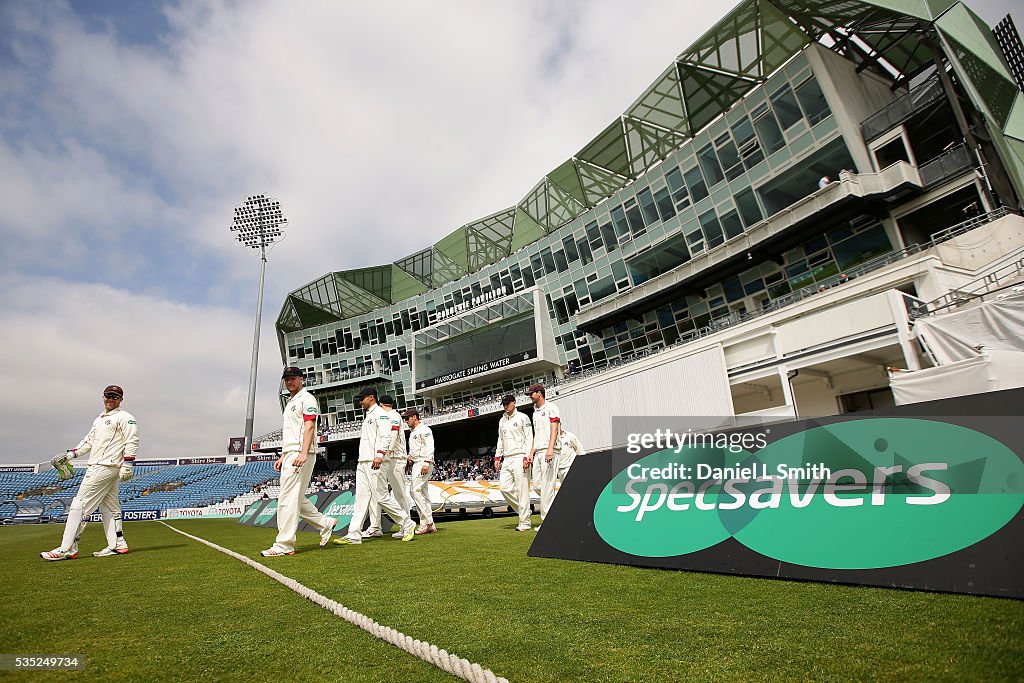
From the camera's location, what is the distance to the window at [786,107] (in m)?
23.1

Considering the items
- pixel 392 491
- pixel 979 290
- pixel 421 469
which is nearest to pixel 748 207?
pixel 979 290

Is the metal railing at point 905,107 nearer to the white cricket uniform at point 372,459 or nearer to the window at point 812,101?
the window at point 812,101

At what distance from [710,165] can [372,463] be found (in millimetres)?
25603

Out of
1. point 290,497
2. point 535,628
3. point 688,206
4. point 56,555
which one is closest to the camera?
point 535,628

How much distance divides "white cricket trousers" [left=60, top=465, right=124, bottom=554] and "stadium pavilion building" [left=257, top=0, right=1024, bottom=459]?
1955 cm

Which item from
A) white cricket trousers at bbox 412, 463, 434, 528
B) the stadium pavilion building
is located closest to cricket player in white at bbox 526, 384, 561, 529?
white cricket trousers at bbox 412, 463, 434, 528

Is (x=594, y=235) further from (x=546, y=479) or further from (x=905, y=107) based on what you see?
(x=546, y=479)

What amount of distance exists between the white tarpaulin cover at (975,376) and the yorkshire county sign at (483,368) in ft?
89.2

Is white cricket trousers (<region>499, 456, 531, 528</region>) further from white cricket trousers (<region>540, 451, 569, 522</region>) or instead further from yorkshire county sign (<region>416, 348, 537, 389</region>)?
yorkshire county sign (<region>416, 348, 537, 389</region>)

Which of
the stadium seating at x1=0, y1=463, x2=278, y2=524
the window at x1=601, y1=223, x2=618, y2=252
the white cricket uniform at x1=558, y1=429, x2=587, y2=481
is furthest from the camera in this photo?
the stadium seating at x1=0, y1=463, x2=278, y2=524

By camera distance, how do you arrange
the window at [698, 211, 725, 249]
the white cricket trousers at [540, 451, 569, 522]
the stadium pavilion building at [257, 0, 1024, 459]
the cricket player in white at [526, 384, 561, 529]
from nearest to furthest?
the cricket player in white at [526, 384, 561, 529] < the white cricket trousers at [540, 451, 569, 522] < the stadium pavilion building at [257, 0, 1024, 459] < the window at [698, 211, 725, 249]

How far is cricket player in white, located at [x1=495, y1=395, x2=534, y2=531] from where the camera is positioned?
A: 8.64 meters

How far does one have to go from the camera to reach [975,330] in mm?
11867

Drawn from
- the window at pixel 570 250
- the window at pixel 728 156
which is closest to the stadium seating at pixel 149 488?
the window at pixel 570 250
